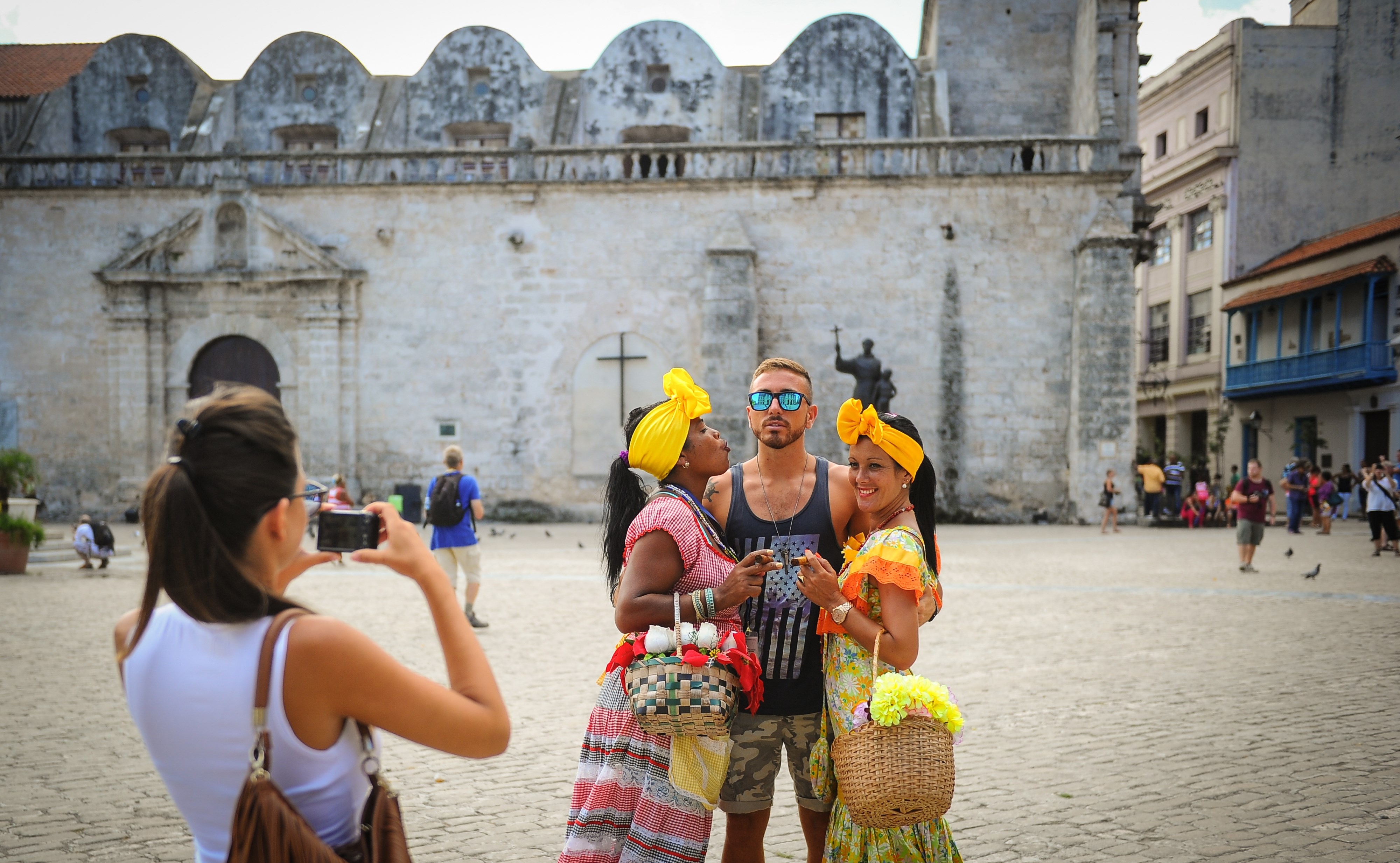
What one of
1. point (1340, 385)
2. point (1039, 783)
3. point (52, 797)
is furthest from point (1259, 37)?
point (52, 797)

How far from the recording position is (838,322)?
20.8m

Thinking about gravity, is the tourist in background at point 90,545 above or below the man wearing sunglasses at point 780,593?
below

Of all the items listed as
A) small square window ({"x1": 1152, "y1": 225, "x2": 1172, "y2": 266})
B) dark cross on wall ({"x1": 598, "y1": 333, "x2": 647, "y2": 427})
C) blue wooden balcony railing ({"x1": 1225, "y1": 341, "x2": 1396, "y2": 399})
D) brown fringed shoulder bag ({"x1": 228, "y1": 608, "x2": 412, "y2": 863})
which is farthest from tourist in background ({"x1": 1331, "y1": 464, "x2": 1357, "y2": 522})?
brown fringed shoulder bag ({"x1": 228, "y1": 608, "x2": 412, "y2": 863})

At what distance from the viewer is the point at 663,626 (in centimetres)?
294

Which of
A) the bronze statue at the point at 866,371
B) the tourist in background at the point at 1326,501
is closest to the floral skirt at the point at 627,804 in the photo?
the bronze statue at the point at 866,371

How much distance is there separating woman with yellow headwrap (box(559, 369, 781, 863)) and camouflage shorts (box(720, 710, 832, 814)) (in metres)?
0.27

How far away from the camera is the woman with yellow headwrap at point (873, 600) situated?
2.86 metres

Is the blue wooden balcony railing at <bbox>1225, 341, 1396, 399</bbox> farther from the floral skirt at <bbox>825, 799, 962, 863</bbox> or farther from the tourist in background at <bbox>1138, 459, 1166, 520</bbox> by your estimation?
the floral skirt at <bbox>825, 799, 962, 863</bbox>

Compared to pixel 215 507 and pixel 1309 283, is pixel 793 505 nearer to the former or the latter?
pixel 215 507

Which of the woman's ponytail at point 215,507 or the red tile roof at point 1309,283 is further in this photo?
the red tile roof at point 1309,283

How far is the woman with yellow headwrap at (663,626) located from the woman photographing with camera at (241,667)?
118cm

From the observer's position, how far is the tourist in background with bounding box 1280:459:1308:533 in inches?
855

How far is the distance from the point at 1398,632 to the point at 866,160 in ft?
47.5

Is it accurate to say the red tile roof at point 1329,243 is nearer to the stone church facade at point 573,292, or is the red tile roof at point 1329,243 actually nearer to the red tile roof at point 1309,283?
the red tile roof at point 1309,283
